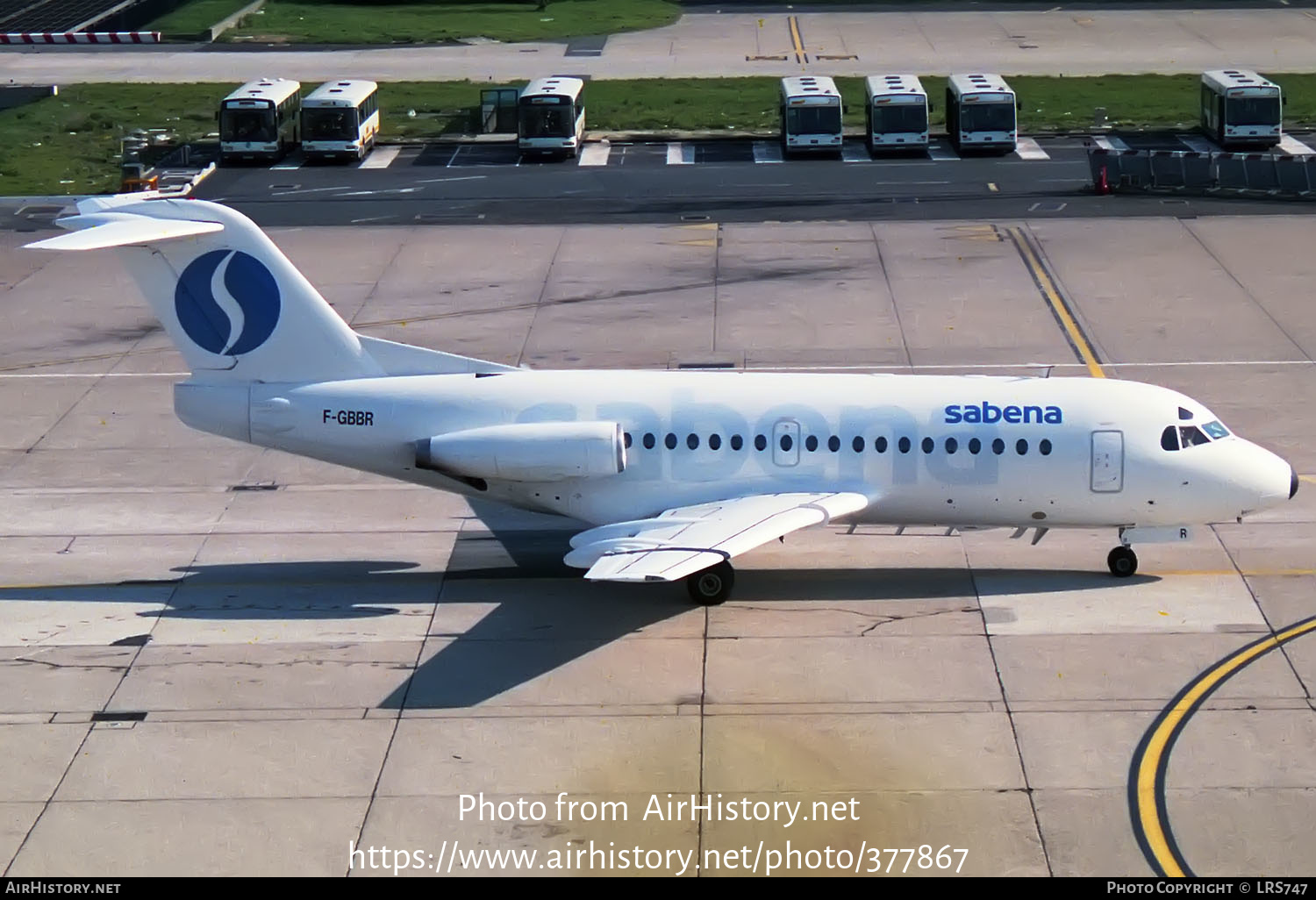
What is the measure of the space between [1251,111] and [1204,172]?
7063mm

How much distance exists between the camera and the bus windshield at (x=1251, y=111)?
59031mm

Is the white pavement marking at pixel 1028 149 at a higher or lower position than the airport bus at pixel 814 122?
lower

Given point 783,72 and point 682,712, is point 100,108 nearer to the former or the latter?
point 783,72

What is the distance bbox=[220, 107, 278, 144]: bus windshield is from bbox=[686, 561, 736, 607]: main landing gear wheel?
3944cm

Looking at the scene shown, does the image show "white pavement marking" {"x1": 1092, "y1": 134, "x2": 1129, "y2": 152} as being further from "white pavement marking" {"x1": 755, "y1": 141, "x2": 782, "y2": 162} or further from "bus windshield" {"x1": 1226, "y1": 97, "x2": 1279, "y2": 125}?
"white pavement marking" {"x1": 755, "y1": 141, "x2": 782, "y2": 162}

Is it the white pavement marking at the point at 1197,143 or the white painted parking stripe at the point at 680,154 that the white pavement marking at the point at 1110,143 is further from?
the white painted parking stripe at the point at 680,154

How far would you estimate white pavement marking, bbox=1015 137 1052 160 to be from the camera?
59878 mm

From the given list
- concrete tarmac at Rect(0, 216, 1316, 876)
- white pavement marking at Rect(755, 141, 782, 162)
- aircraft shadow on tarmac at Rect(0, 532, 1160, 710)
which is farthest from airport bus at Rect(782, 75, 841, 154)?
aircraft shadow on tarmac at Rect(0, 532, 1160, 710)

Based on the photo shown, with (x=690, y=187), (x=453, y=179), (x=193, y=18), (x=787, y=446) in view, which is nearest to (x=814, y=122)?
(x=690, y=187)

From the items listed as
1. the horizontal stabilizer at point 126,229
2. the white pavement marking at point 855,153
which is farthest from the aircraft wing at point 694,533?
the white pavement marking at point 855,153

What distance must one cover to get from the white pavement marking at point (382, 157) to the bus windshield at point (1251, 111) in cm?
2871

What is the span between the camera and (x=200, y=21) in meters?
88.9

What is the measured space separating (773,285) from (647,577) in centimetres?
2262

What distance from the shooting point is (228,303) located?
26141 millimetres
